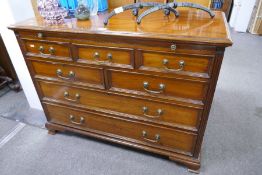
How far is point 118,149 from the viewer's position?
155 cm

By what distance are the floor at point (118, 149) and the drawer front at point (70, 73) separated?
1.90 ft

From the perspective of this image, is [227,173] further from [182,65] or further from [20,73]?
[20,73]

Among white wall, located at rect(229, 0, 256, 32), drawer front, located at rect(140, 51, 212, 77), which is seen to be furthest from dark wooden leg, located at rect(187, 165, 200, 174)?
white wall, located at rect(229, 0, 256, 32)

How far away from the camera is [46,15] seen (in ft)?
4.15

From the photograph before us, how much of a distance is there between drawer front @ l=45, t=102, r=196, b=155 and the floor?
0.52 ft

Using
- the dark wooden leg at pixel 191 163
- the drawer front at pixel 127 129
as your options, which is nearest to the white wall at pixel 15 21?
the drawer front at pixel 127 129

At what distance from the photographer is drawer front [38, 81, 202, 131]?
1.16m

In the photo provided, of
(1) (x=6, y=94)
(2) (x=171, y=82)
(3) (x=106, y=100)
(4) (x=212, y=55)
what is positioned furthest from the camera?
(1) (x=6, y=94)

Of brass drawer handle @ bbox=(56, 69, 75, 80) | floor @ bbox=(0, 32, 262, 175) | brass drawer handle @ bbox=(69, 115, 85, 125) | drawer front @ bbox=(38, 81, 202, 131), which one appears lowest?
floor @ bbox=(0, 32, 262, 175)

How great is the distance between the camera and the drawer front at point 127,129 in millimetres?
1276

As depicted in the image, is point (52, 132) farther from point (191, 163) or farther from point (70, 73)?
point (191, 163)

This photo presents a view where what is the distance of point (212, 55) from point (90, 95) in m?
0.80

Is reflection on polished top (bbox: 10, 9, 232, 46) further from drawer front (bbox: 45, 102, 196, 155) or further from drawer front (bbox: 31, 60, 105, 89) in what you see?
drawer front (bbox: 45, 102, 196, 155)

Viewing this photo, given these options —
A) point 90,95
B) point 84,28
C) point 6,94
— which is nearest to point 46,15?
point 84,28
